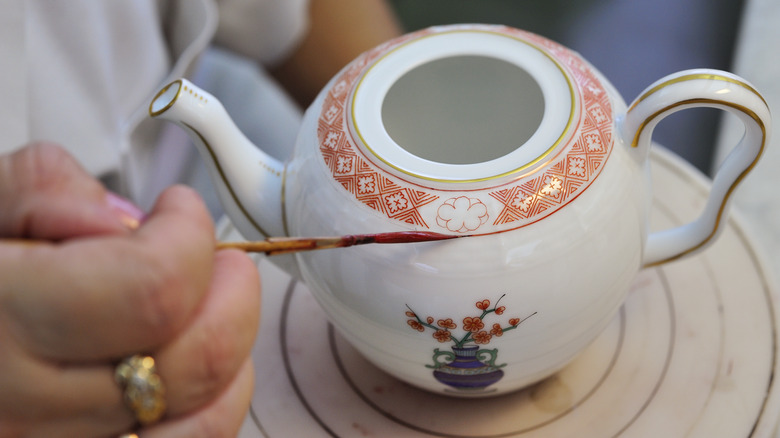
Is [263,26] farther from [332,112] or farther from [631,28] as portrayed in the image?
[631,28]

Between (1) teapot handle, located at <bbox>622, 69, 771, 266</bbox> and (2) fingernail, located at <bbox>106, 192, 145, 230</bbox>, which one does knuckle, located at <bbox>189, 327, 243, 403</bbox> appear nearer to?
(2) fingernail, located at <bbox>106, 192, 145, 230</bbox>

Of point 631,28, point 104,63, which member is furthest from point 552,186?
point 631,28

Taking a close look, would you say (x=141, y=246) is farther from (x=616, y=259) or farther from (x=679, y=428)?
(x=679, y=428)

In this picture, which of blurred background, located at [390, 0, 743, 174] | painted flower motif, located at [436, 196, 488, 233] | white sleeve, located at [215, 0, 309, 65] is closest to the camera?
painted flower motif, located at [436, 196, 488, 233]

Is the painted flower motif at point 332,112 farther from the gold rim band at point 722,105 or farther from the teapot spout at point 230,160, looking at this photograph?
the gold rim band at point 722,105

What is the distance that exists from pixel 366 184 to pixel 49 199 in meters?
0.22

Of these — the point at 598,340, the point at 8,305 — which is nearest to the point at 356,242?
the point at 8,305

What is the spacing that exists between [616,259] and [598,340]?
0.62ft

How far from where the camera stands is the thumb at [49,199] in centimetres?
40

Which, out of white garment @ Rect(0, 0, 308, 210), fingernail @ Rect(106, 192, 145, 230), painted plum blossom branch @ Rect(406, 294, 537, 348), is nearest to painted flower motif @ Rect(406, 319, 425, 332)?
painted plum blossom branch @ Rect(406, 294, 537, 348)

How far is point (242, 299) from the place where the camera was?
0.43m

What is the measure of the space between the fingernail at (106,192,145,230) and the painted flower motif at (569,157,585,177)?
301 mm

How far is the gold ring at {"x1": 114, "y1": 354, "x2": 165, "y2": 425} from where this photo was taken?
15.5 inches

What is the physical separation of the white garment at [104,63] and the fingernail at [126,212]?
13.8 inches
